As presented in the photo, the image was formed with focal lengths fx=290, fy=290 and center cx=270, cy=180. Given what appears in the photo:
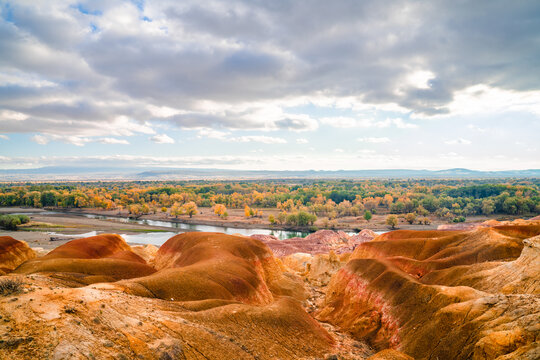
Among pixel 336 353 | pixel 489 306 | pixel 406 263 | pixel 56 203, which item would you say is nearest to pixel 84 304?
pixel 336 353

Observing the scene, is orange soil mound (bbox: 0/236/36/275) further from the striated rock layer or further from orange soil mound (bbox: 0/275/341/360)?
orange soil mound (bbox: 0/275/341/360)

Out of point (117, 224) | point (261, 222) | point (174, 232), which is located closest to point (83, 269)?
point (174, 232)

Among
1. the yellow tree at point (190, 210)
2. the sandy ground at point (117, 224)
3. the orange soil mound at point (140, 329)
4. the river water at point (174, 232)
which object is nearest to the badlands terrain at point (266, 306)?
the orange soil mound at point (140, 329)

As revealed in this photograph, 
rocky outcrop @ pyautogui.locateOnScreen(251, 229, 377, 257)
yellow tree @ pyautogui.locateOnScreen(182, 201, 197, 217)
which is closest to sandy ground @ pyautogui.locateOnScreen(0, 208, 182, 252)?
yellow tree @ pyautogui.locateOnScreen(182, 201, 197, 217)

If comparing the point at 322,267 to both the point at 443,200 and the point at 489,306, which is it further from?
the point at 443,200

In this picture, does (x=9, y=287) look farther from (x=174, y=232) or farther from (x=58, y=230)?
(x=58, y=230)
